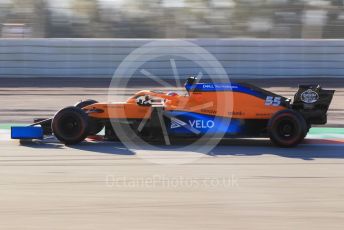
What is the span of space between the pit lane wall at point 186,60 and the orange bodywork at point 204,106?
29.3 ft

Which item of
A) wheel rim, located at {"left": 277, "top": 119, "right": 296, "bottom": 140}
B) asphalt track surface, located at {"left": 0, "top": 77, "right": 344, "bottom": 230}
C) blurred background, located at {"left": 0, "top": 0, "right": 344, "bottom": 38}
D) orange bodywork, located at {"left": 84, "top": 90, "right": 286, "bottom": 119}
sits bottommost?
asphalt track surface, located at {"left": 0, "top": 77, "right": 344, "bottom": 230}

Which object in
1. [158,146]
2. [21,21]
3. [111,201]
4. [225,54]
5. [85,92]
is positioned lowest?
[111,201]

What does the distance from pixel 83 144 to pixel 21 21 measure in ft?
45.4

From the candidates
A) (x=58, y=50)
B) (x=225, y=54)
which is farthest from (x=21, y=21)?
(x=225, y=54)

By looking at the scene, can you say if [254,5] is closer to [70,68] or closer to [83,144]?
[70,68]

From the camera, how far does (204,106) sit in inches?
391

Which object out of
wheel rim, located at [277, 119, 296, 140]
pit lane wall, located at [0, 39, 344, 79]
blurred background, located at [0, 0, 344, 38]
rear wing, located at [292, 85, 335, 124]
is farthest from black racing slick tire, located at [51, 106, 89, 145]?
blurred background, located at [0, 0, 344, 38]

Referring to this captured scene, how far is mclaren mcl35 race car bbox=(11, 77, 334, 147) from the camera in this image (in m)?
9.84

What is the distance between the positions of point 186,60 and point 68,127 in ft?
31.2

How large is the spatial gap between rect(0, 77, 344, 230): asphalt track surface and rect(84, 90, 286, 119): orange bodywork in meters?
0.50

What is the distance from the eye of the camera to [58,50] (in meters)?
19.2

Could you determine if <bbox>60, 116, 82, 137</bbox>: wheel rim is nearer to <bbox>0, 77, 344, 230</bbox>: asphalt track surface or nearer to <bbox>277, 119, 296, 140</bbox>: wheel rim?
<bbox>0, 77, 344, 230</bbox>: asphalt track surface

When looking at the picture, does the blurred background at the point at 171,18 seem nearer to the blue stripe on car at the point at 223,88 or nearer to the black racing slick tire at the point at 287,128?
the blue stripe on car at the point at 223,88

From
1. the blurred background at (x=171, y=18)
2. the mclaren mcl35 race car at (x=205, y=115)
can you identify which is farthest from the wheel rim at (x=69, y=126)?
the blurred background at (x=171, y=18)
